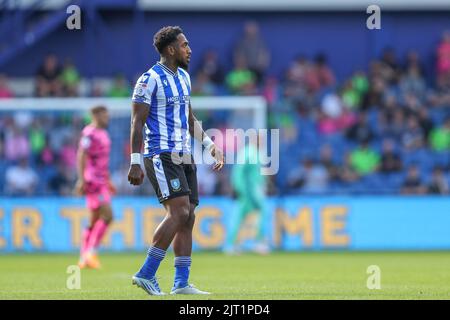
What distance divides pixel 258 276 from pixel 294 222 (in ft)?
26.1

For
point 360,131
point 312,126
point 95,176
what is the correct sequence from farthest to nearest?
1. point 312,126
2. point 360,131
3. point 95,176

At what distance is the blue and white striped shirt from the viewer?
10.6 meters

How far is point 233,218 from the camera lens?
2088 cm

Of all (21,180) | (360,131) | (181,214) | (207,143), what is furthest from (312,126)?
(181,214)

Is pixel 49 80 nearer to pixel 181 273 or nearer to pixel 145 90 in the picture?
pixel 145 90

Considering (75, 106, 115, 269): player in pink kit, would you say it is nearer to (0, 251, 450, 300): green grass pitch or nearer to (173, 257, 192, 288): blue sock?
(0, 251, 450, 300): green grass pitch

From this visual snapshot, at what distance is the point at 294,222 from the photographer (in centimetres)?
2186

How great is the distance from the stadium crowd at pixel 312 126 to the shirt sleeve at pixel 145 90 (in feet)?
37.1

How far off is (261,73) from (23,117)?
6.64m

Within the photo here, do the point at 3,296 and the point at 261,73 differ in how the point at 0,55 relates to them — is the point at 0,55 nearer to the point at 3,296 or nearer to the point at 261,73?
the point at 261,73

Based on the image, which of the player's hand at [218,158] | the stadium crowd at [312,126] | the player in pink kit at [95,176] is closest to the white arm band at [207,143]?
the player's hand at [218,158]

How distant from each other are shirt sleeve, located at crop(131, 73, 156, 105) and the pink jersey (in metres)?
6.17

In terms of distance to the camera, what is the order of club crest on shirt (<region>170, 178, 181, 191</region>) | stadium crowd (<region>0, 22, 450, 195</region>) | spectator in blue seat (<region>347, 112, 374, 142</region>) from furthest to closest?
spectator in blue seat (<region>347, 112, 374, 142</region>) → stadium crowd (<region>0, 22, 450, 195</region>) → club crest on shirt (<region>170, 178, 181, 191</region>)

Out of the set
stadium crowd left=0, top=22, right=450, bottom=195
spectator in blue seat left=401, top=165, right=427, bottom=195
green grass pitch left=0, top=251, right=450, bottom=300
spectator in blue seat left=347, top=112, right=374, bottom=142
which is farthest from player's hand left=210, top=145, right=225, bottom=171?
spectator in blue seat left=347, top=112, right=374, bottom=142
